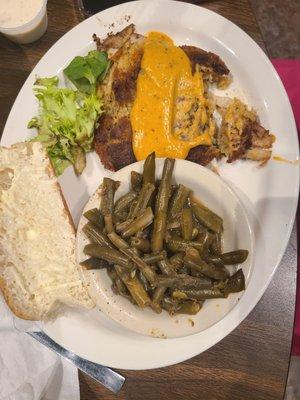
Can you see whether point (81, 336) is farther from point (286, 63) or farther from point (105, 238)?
point (286, 63)

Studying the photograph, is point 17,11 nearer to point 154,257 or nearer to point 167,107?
point 167,107

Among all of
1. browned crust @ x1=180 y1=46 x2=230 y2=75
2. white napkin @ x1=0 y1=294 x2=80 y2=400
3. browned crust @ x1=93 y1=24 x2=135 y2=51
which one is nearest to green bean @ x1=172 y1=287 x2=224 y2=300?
white napkin @ x1=0 y1=294 x2=80 y2=400

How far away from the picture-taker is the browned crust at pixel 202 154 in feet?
8.95

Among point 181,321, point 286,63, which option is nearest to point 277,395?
point 181,321

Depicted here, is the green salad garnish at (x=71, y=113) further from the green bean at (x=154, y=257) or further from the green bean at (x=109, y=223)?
the green bean at (x=154, y=257)

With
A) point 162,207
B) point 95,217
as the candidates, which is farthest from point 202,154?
point 95,217

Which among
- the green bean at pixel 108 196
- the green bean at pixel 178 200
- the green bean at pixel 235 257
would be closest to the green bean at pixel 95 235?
the green bean at pixel 108 196

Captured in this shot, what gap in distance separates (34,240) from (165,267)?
855mm

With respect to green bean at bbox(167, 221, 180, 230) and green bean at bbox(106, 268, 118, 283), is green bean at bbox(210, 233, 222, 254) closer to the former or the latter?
green bean at bbox(167, 221, 180, 230)

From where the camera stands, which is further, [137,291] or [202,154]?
[202,154]

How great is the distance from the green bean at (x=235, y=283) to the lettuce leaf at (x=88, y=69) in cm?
139

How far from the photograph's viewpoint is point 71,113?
111 inches

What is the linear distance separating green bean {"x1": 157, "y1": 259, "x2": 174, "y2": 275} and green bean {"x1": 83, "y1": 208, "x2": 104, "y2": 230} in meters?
0.39

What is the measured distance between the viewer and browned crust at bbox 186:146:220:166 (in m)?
2.73
